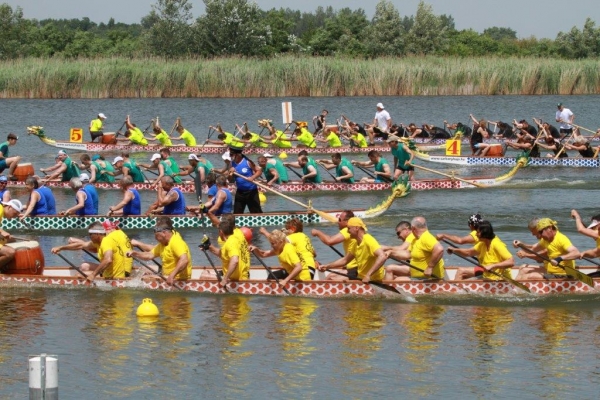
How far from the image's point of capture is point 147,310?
15547 mm

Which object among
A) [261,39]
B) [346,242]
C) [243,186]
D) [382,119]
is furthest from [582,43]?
[346,242]

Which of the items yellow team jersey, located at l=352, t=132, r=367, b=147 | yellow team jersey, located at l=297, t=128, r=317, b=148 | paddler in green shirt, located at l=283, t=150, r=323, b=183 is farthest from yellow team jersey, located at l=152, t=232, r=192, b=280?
yellow team jersey, located at l=352, t=132, r=367, b=147

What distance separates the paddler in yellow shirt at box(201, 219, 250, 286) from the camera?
15891mm

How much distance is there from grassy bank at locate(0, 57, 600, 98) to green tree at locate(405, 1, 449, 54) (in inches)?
1045

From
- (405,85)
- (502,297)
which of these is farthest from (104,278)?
(405,85)

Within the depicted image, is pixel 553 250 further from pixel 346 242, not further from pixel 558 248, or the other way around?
pixel 346 242

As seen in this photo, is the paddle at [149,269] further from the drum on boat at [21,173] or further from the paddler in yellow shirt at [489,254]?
the drum on boat at [21,173]

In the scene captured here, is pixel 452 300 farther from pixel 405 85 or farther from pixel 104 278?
pixel 405 85

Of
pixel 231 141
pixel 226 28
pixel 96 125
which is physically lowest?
pixel 231 141

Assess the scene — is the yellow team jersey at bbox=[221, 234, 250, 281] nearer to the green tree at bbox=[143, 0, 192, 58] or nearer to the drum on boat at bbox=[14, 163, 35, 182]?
the drum on boat at bbox=[14, 163, 35, 182]

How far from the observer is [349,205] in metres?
25.7

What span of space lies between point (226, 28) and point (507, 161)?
1703 inches

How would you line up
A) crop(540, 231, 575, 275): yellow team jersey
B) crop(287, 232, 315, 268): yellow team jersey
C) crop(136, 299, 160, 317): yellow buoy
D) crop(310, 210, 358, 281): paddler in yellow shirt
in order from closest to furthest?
crop(136, 299, 160, 317): yellow buoy
crop(540, 231, 575, 275): yellow team jersey
crop(287, 232, 315, 268): yellow team jersey
crop(310, 210, 358, 281): paddler in yellow shirt

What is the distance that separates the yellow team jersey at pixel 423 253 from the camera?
16.0 metres
